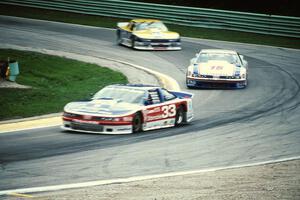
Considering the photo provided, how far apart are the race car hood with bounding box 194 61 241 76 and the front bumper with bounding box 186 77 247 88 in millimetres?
213

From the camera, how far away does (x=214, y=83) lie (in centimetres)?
2436

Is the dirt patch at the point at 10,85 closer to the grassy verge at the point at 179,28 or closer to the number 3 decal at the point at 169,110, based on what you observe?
the number 3 decal at the point at 169,110

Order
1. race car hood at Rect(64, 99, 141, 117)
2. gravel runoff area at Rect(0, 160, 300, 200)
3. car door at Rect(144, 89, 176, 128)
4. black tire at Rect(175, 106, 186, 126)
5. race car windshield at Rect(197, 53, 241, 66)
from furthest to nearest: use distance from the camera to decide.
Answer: race car windshield at Rect(197, 53, 241, 66)
black tire at Rect(175, 106, 186, 126)
car door at Rect(144, 89, 176, 128)
race car hood at Rect(64, 99, 141, 117)
gravel runoff area at Rect(0, 160, 300, 200)

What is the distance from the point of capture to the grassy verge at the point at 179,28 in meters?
35.9

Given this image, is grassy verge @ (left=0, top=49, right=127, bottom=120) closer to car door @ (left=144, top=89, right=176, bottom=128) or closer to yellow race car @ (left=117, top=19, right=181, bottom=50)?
car door @ (left=144, top=89, right=176, bottom=128)

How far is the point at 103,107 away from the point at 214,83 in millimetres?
→ 8265

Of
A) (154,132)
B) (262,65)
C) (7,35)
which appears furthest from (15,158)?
(7,35)

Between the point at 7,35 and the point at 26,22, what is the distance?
5.64m

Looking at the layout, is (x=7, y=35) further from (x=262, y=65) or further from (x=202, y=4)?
(x=202, y=4)

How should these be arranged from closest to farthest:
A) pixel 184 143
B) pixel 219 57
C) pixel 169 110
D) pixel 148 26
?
1. pixel 184 143
2. pixel 169 110
3. pixel 219 57
4. pixel 148 26

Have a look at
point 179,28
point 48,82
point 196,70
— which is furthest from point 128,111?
point 179,28

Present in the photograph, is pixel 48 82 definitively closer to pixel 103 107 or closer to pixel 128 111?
pixel 103 107

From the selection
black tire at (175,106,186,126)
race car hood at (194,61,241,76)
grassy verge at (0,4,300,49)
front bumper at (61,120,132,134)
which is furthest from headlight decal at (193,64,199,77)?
grassy verge at (0,4,300,49)

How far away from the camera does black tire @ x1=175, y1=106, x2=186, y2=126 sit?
18547mm
